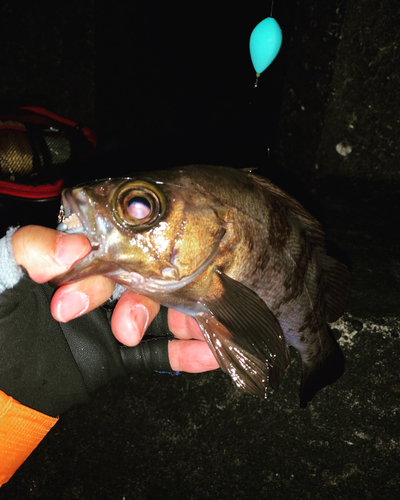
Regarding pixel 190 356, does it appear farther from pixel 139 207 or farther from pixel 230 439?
pixel 139 207

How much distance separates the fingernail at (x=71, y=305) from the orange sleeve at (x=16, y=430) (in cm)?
55

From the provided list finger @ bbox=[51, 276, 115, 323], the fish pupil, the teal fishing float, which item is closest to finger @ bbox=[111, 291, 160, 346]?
finger @ bbox=[51, 276, 115, 323]

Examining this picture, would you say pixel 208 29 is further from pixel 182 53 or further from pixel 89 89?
pixel 89 89

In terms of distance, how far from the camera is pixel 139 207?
4.53 ft

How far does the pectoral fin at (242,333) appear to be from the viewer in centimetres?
160

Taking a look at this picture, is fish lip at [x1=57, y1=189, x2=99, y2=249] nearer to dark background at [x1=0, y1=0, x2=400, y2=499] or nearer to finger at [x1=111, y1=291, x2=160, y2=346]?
finger at [x1=111, y1=291, x2=160, y2=346]

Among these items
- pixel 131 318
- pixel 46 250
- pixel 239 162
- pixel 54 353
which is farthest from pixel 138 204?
pixel 239 162

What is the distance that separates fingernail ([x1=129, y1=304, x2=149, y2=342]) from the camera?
1.75m

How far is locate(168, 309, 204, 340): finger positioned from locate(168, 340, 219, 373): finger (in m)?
0.07

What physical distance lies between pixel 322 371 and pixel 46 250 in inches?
75.9

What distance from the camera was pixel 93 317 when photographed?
224cm

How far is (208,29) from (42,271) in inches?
185

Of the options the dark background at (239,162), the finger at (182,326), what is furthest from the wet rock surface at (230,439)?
the finger at (182,326)

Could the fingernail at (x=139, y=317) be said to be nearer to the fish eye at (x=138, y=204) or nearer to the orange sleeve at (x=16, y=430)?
the fish eye at (x=138, y=204)
